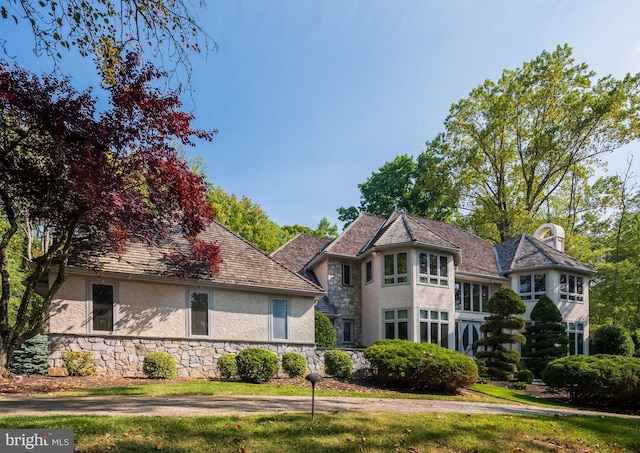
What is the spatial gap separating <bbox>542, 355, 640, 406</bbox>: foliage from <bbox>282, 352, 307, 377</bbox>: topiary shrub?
802 cm

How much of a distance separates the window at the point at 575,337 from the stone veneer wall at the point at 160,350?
14800 millimetres

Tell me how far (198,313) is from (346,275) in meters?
10.1

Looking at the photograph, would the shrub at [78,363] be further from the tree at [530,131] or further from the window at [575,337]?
the tree at [530,131]

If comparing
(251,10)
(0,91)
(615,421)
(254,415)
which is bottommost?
(615,421)

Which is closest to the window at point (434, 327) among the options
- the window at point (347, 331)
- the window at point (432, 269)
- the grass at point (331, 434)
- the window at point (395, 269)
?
the window at point (432, 269)

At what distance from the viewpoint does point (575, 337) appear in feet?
81.1

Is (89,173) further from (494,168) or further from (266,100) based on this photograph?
(494,168)

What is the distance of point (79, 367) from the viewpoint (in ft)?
41.1

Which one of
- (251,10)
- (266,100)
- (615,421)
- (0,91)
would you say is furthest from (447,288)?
(0,91)

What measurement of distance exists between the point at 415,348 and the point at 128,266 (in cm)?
954

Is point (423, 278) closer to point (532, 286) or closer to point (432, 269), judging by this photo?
point (432, 269)

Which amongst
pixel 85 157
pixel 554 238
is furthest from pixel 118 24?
pixel 554 238

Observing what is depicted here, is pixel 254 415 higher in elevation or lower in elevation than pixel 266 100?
lower

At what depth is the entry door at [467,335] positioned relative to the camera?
23250 mm
